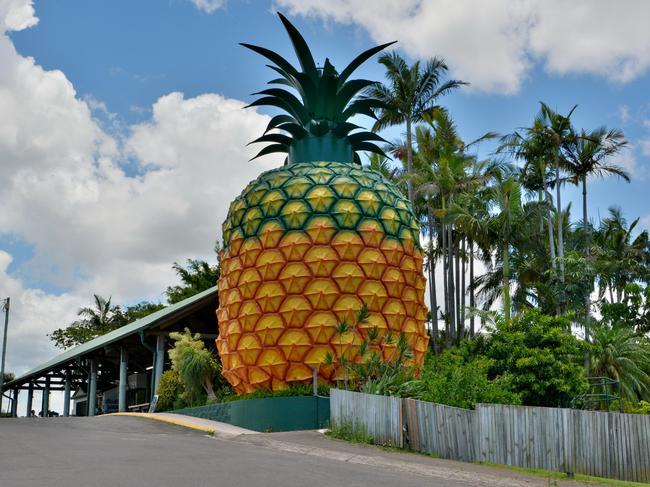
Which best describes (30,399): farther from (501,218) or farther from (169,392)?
(501,218)

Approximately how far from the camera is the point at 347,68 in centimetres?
2309

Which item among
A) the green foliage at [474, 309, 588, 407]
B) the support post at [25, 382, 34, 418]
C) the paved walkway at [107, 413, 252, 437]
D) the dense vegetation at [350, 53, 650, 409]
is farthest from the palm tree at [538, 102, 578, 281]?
the support post at [25, 382, 34, 418]

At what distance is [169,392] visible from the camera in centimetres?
2861

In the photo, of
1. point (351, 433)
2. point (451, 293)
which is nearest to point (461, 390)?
point (351, 433)

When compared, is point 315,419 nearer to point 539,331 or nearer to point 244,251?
point 244,251

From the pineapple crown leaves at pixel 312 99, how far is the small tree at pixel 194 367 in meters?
7.61

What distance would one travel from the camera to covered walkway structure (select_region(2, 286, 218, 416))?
1187 inches

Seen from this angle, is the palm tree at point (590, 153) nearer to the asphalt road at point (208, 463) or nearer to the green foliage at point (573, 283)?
the green foliage at point (573, 283)

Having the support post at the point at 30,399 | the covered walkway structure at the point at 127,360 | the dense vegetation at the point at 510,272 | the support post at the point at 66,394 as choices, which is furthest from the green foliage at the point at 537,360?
the support post at the point at 30,399

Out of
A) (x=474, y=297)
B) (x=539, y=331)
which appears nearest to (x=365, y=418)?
(x=539, y=331)

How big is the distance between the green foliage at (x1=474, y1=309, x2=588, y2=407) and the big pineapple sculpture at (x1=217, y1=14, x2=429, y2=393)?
3.89 meters

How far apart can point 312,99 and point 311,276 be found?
6.19 m

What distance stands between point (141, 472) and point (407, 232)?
44.5 ft

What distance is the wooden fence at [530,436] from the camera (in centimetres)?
1345
